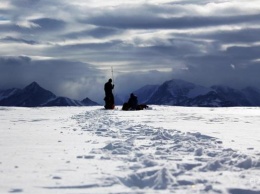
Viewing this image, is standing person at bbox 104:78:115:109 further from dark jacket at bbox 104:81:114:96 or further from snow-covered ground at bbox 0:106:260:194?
snow-covered ground at bbox 0:106:260:194

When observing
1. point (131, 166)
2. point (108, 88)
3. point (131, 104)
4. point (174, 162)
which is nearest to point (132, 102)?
point (131, 104)

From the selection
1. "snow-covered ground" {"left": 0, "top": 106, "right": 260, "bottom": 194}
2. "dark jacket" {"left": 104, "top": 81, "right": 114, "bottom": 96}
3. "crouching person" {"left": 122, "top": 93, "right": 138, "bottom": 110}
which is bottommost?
"snow-covered ground" {"left": 0, "top": 106, "right": 260, "bottom": 194}

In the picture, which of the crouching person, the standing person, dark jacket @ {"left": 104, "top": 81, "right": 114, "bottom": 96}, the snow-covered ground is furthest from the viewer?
dark jacket @ {"left": 104, "top": 81, "right": 114, "bottom": 96}

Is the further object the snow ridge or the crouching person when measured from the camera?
the crouching person

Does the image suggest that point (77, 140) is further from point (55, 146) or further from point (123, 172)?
point (123, 172)

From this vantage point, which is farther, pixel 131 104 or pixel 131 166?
pixel 131 104

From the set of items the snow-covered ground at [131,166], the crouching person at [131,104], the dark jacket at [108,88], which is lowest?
the snow-covered ground at [131,166]

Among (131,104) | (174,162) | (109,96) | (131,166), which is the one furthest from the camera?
(109,96)

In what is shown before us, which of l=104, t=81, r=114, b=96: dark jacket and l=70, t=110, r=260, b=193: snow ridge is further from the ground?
l=104, t=81, r=114, b=96: dark jacket

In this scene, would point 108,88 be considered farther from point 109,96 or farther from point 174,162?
point 174,162

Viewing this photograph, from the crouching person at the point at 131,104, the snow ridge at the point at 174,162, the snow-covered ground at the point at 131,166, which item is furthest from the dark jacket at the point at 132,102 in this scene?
the snow-covered ground at the point at 131,166

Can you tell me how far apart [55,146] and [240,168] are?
4469 mm

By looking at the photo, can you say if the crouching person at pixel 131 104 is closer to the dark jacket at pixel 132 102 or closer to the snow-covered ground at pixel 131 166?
the dark jacket at pixel 132 102

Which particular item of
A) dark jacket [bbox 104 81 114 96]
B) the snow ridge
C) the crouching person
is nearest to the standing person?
dark jacket [bbox 104 81 114 96]
